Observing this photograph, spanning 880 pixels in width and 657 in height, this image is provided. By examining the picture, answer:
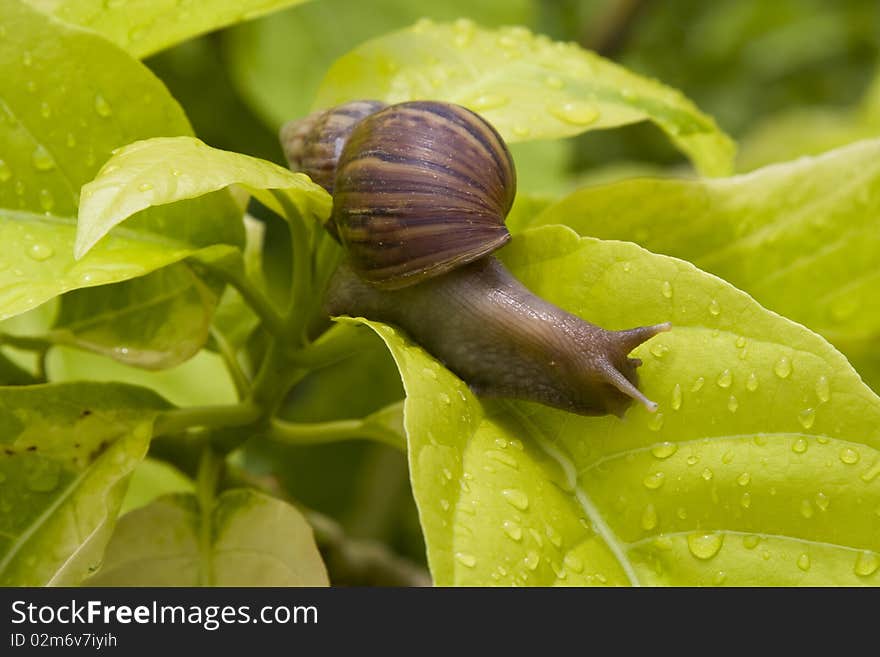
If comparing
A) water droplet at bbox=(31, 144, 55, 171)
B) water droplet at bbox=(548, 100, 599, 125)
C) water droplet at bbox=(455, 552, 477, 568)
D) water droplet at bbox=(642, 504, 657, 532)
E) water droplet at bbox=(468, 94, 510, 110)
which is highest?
water droplet at bbox=(31, 144, 55, 171)

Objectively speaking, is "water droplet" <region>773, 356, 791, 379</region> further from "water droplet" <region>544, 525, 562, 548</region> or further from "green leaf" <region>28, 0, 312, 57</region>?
"green leaf" <region>28, 0, 312, 57</region>

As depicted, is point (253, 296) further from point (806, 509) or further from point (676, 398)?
point (806, 509)

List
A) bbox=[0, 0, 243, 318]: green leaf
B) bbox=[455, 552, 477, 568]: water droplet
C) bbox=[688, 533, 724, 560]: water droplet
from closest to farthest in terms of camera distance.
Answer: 1. bbox=[455, 552, 477, 568]: water droplet
2. bbox=[688, 533, 724, 560]: water droplet
3. bbox=[0, 0, 243, 318]: green leaf

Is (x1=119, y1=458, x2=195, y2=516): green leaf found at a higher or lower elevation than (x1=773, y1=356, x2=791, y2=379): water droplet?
lower

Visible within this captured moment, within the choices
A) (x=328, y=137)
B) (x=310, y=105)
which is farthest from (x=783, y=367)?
(x=310, y=105)

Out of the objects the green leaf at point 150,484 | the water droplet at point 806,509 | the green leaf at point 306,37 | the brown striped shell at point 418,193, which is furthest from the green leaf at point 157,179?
the green leaf at point 306,37

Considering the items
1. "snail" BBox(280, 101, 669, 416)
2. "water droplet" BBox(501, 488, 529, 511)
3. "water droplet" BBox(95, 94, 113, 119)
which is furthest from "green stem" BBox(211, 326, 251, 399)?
"water droplet" BBox(501, 488, 529, 511)

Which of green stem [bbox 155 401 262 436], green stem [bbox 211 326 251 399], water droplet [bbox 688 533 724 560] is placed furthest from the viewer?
green stem [bbox 211 326 251 399]

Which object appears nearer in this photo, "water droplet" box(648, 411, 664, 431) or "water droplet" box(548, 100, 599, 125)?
"water droplet" box(648, 411, 664, 431)
